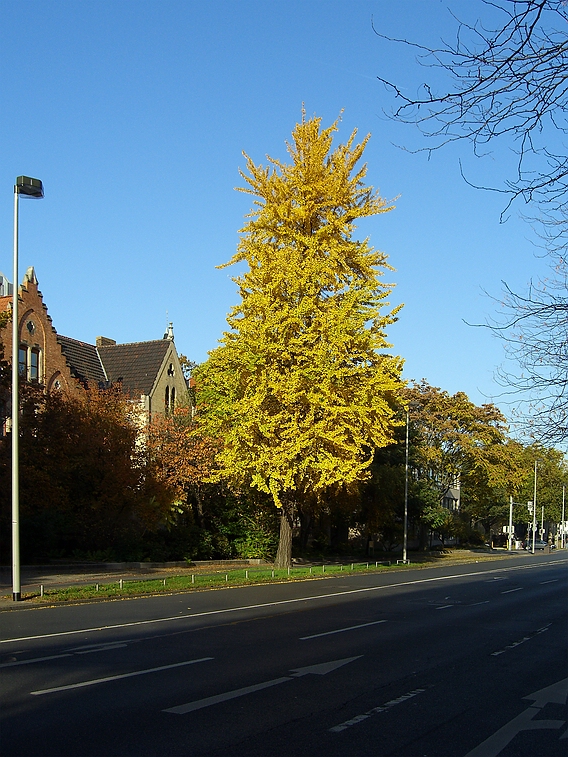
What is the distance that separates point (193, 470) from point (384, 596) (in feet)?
54.3

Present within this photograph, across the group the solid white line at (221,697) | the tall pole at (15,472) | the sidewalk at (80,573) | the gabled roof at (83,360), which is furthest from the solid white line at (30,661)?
the gabled roof at (83,360)

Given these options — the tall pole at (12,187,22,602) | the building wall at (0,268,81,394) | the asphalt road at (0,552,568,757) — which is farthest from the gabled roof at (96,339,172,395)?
the asphalt road at (0,552,568,757)

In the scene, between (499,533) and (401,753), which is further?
(499,533)

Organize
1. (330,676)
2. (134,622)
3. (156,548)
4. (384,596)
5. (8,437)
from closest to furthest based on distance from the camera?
(330,676) → (134,622) → (384,596) → (8,437) → (156,548)

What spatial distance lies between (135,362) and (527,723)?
45.2 meters

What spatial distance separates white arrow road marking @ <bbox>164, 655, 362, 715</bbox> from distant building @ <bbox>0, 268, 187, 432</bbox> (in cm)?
2983

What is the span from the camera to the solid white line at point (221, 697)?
26.9 feet

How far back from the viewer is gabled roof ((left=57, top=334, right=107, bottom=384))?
48.9 m

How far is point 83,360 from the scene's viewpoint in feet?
167

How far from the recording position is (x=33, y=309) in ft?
140

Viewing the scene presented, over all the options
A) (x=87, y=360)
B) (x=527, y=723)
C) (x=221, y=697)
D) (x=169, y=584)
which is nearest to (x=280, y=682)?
(x=221, y=697)

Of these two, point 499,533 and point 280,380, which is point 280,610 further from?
point 499,533

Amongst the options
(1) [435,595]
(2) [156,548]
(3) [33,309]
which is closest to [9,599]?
(1) [435,595]

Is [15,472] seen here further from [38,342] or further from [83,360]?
[83,360]
